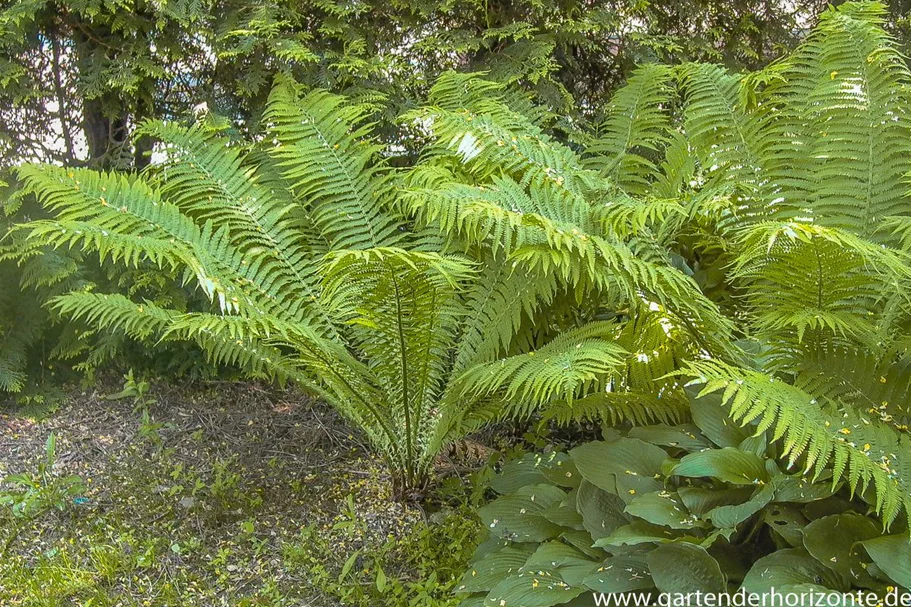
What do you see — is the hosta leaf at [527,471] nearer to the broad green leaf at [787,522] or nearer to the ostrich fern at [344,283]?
the ostrich fern at [344,283]

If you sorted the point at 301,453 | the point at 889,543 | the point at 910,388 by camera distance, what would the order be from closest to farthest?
1. the point at 889,543
2. the point at 910,388
3. the point at 301,453

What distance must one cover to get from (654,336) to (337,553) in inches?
40.1

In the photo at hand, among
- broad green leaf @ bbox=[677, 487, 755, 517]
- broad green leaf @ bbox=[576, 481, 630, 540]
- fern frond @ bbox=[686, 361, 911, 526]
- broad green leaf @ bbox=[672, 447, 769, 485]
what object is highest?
fern frond @ bbox=[686, 361, 911, 526]

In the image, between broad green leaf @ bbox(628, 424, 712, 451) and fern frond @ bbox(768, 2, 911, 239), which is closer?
broad green leaf @ bbox(628, 424, 712, 451)

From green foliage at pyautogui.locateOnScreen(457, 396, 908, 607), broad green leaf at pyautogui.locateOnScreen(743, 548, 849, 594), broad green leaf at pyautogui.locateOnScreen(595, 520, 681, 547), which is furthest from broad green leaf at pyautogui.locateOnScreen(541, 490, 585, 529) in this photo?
broad green leaf at pyautogui.locateOnScreen(743, 548, 849, 594)

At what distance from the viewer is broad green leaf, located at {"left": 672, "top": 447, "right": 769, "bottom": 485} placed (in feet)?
4.29

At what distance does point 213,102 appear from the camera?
2.44m

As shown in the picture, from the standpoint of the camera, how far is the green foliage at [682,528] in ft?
4.02

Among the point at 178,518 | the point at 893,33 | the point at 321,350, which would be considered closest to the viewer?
the point at 321,350

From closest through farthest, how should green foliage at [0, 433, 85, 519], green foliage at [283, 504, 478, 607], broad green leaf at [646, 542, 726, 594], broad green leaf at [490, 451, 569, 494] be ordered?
broad green leaf at [646, 542, 726, 594] → green foliage at [283, 504, 478, 607] → broad green leaf at [490, 451, 569, 494] → green foliage at [0, 433, 85, 519]

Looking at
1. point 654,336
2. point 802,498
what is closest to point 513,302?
point 654,336

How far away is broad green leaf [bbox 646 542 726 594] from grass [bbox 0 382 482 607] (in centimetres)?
56

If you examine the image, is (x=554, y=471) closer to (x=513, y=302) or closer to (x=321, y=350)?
(x=513, y=302)

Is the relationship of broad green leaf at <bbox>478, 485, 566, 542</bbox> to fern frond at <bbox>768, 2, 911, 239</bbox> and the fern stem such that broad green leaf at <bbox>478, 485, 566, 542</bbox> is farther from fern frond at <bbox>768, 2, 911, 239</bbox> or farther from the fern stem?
fern frond at <bbox>768, 2, 911, 239</bbox>
